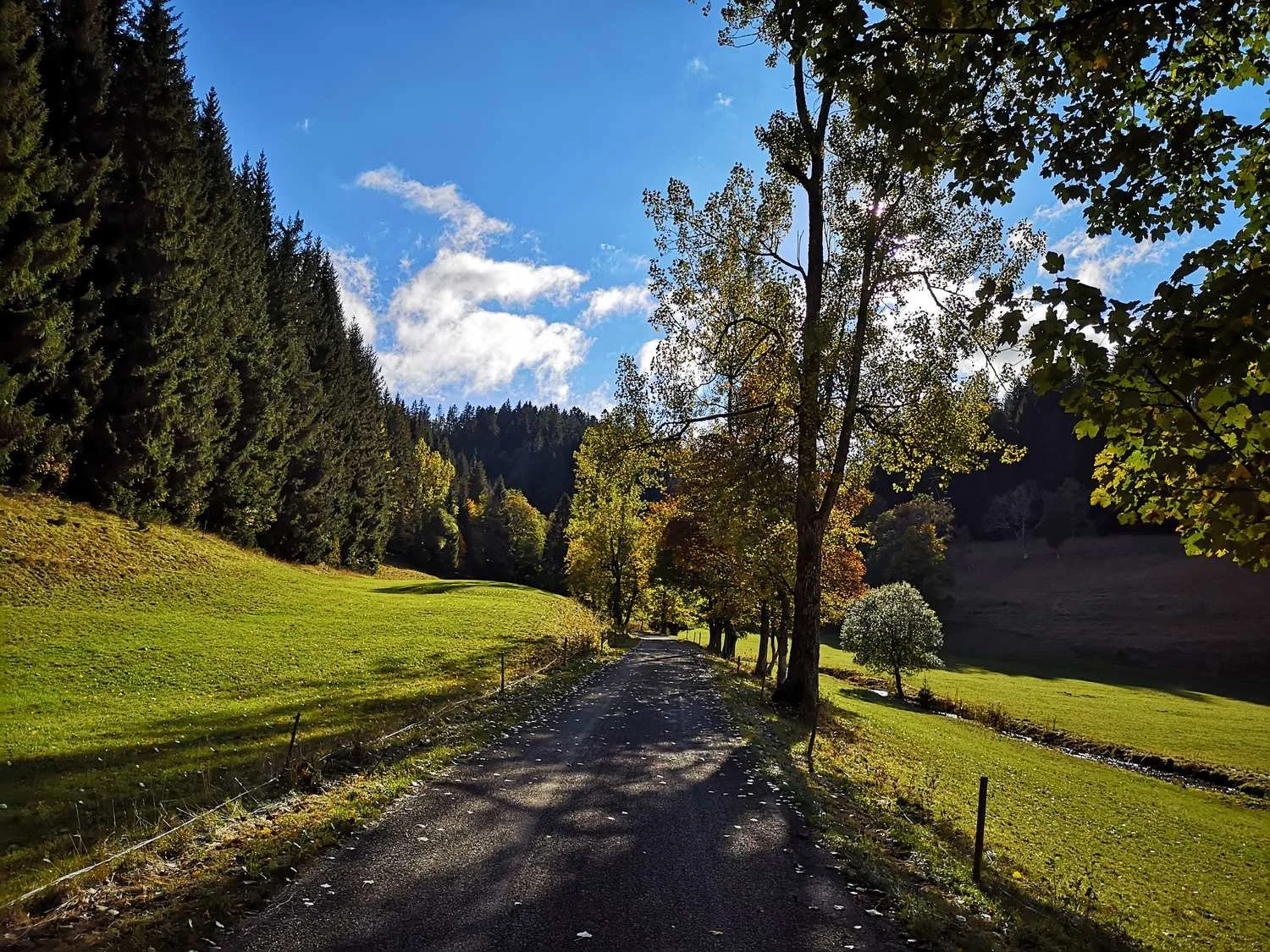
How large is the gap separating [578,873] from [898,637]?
4253 centimetres

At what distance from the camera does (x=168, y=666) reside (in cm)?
1998

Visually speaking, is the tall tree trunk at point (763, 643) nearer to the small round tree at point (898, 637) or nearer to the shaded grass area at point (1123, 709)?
the shaded grass area at point (1123, 709)

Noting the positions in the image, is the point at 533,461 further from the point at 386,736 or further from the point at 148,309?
the point at 386,736

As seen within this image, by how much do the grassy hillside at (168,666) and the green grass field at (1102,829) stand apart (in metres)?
11.8

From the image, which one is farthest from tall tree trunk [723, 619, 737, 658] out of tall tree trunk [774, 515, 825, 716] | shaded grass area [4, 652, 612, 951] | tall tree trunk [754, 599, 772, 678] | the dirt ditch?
shaded grass area [4, 652, 612, 951]

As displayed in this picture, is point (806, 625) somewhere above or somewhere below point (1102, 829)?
above

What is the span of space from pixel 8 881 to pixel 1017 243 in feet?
73.1

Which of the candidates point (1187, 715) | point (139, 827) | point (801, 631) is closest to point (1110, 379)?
point (139, 827)

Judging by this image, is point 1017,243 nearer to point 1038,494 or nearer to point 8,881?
point 8,881

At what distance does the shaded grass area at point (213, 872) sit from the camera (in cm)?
522

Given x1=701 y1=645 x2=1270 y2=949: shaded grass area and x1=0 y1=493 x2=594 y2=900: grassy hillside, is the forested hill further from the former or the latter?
x1=701 y1=645 x2=1270 y2=949: shaded grass area

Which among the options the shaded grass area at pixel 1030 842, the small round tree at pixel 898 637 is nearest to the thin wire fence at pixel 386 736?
the shaded grass area at pixel 1030 842

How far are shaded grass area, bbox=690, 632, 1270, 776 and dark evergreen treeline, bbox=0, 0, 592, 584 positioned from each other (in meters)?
38.3

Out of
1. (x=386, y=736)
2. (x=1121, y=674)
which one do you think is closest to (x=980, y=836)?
(x=386, y=736)
